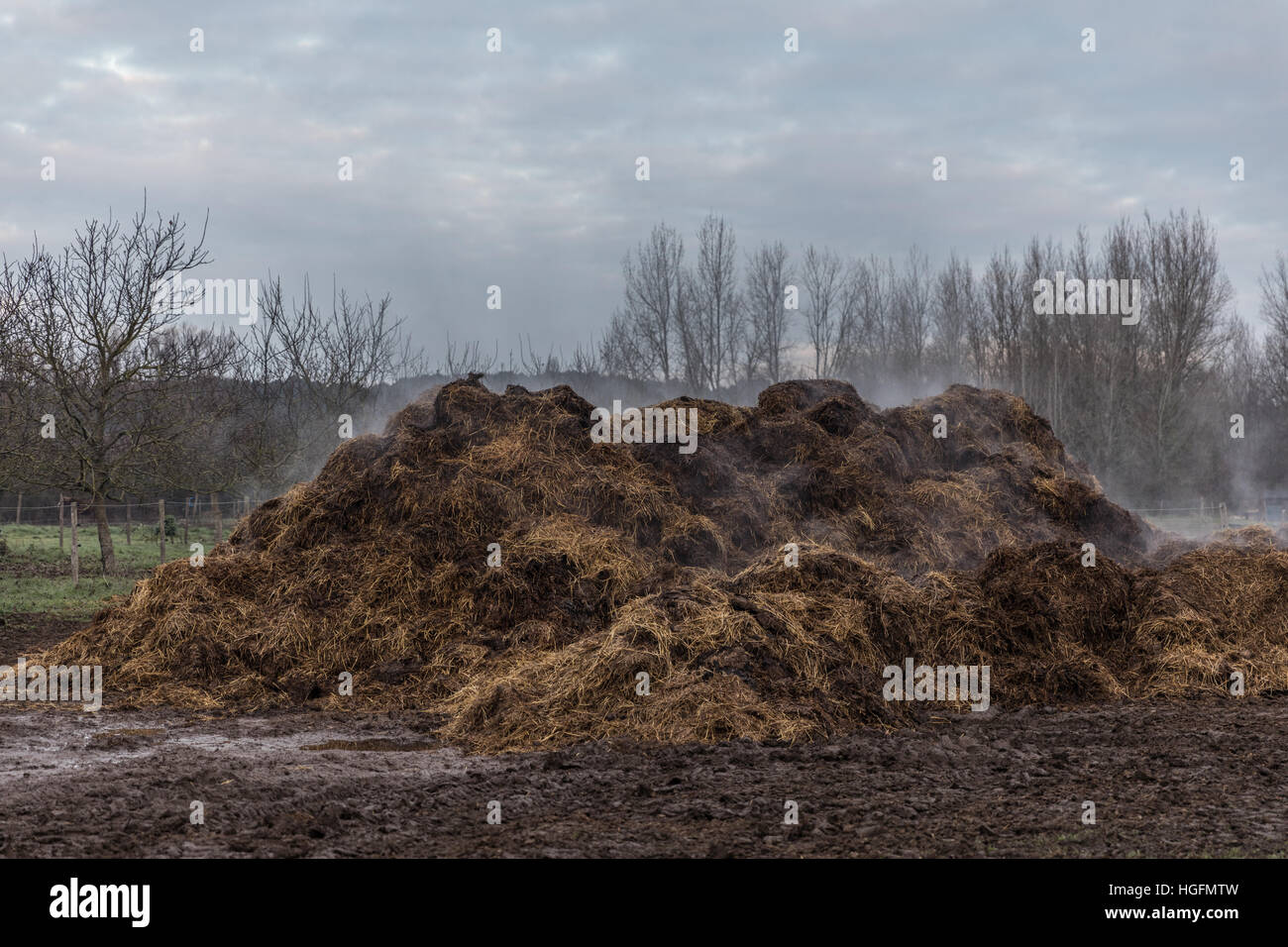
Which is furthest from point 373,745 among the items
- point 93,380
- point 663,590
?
point 93,380

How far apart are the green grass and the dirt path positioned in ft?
26.4

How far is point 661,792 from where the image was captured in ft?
18.9

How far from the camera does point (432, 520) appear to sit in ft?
34.2

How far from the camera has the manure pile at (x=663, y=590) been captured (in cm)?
772

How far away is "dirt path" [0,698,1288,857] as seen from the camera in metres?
4.80

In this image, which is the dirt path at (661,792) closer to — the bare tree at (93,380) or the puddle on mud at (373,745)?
the puddle on mud at (373,745)

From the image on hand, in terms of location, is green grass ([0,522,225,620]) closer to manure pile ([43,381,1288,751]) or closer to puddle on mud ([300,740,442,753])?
manure pile ([43,381,1288,751])

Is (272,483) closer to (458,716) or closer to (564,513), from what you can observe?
(564,513)

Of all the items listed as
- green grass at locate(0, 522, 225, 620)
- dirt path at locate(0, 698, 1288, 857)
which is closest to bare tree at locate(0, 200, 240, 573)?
green grass at locate(0, 522, 225, 620)

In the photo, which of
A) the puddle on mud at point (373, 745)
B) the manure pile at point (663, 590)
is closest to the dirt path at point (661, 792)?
the puddle on mud at point (373, 745)

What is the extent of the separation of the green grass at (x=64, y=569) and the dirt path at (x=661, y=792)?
8059mm

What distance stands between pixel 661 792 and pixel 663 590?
9.55 feet
